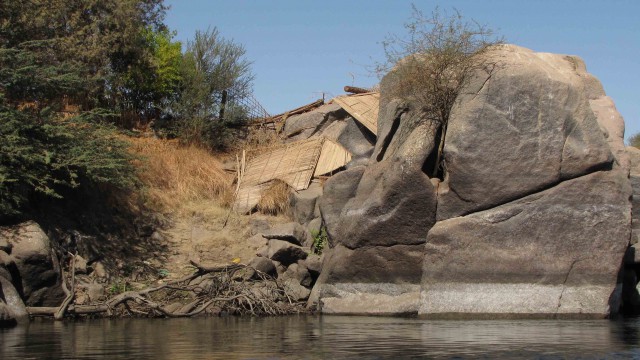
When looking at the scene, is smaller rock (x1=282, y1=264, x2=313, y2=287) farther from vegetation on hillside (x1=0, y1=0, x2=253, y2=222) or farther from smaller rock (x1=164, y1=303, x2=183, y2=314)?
vegetation on hillside (x1=0, y1=0, x2=253, y2=222)

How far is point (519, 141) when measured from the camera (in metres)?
16.6

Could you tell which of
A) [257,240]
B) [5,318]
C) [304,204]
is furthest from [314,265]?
[5,318]

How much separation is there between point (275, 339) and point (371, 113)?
1234cm

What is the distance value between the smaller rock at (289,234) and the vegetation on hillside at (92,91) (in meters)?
3.48

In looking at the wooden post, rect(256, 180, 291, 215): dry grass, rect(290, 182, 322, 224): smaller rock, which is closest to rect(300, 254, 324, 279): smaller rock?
rect(290, 182, 322, 224): smaller rock

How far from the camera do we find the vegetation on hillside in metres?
18.5

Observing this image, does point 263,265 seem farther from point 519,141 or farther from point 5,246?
point 519,141

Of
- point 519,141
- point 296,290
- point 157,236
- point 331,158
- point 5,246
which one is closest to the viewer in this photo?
point 519,141

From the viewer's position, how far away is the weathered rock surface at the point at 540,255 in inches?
621

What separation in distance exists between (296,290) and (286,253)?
1.08 metres

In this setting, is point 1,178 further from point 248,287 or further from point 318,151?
point 318,151

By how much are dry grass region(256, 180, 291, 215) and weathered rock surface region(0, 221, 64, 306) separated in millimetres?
6736

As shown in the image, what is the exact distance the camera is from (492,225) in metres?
16.3

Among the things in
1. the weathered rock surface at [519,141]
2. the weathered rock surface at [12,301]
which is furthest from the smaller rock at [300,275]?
the weathered rock surface at [12,301]
